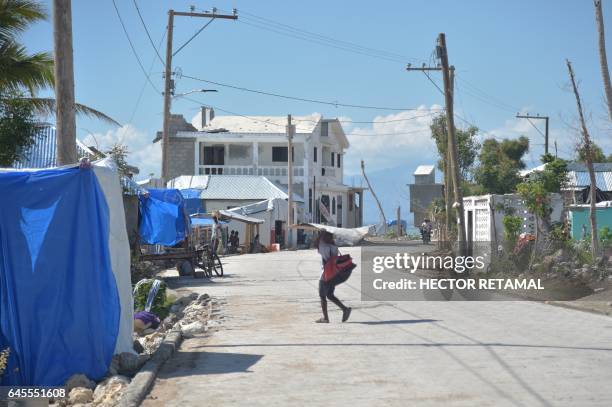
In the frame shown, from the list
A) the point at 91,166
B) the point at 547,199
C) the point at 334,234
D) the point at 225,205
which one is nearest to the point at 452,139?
the point at 547,199

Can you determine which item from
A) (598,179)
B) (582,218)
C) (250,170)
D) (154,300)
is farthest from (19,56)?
(250,170)

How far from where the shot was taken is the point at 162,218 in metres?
27.9

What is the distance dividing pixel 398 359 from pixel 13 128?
12.9 m

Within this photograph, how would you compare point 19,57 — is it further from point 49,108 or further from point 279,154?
point 279,154

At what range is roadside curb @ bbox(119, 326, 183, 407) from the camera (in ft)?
29.3

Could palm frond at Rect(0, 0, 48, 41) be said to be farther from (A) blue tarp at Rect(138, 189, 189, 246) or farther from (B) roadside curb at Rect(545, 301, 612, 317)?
(B) roadside curb at Rect(545, 301, 612, 317)

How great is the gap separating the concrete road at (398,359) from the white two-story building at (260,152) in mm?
46071

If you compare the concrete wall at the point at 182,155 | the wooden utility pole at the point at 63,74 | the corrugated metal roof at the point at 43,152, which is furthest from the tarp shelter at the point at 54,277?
the concrete wall at the point at 182,155

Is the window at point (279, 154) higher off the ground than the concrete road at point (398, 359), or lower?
higher

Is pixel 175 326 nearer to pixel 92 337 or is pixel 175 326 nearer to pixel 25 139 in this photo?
pixel 92 337

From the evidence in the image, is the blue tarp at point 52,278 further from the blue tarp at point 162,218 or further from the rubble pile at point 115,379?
the blue tarp at point 162,218

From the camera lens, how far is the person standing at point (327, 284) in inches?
612

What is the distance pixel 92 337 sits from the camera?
1032 centimetres

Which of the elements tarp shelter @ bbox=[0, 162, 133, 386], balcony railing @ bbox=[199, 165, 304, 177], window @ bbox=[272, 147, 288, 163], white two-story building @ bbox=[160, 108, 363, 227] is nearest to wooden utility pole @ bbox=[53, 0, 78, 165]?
tarp shelter @ bbox=[0, 162, 133, 386]
